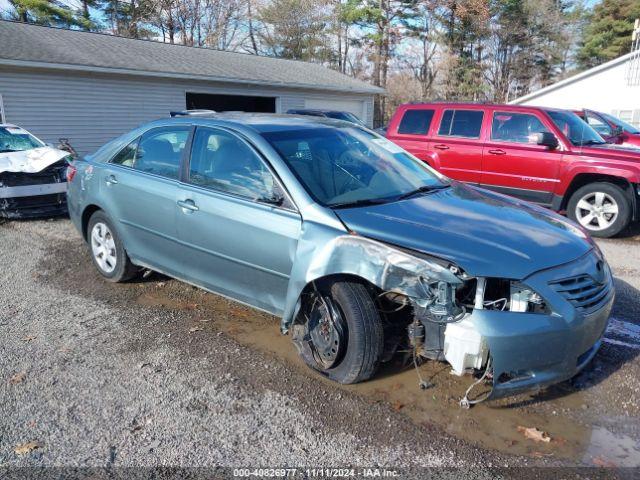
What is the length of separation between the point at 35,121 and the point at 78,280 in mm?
10742

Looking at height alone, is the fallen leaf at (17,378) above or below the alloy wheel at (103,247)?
below

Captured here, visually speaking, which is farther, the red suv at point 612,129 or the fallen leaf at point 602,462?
the red suv at point 612,129

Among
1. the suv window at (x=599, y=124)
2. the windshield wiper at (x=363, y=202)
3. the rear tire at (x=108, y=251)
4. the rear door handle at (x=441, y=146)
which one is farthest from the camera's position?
the suv window at (x=599, y=124)

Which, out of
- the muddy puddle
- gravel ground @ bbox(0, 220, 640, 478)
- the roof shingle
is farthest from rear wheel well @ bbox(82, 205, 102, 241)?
the roof shingle

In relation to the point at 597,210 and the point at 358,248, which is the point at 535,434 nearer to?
the point at 358,248

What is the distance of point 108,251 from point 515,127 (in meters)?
6.31

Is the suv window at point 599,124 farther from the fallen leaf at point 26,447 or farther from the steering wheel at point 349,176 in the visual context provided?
the fallen leaf at point 26,447

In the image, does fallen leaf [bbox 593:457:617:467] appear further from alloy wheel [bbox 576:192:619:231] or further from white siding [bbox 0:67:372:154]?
Result: white siding [bbox 0:67:372:154]

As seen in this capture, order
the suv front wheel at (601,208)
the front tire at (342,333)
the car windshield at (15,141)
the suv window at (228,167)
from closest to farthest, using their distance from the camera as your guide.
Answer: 1. the front tire at (342,333)
2. the suv window at (228,167)
3. the suv front wheel at (601,208)
4. the car windshield at (15,141)

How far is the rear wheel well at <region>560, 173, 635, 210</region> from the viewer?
7.32m

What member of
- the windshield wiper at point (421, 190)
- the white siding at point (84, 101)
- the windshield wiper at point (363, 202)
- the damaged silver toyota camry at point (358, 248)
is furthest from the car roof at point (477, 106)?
the white siding at point (84, 101)

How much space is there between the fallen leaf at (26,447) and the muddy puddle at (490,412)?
5.09 ft

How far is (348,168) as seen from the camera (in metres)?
3.89

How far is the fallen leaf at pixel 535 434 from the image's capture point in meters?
2.84
